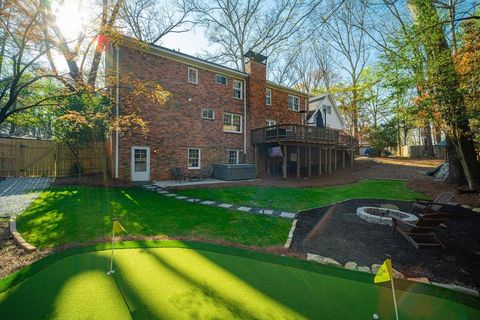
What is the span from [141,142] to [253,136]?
8730 mm

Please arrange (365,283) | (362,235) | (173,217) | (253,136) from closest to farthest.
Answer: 1. (365,283)
2. (362,235)
3. (173,217)
4. (253,136)

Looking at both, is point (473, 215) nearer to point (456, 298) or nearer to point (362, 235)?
point (362, 235)

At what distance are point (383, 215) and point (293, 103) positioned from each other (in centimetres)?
1642

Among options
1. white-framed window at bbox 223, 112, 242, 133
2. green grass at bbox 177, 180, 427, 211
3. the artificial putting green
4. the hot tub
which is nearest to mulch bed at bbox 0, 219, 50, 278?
the artificial putting green

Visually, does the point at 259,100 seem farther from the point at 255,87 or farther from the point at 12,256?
the point at 12,256

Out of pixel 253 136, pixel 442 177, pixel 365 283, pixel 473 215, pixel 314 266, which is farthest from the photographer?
pixel 253 136

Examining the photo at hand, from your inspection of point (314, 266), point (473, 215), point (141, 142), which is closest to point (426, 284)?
point (314, 266)

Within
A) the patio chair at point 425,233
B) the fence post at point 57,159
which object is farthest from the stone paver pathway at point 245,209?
the fence post at point 57,159

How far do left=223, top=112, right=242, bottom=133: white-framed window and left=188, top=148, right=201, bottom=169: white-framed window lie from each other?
300 cm

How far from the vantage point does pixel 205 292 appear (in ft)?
8.75

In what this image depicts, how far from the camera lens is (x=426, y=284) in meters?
3.16

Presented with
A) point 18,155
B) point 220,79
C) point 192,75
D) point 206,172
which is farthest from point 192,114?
point 18,155

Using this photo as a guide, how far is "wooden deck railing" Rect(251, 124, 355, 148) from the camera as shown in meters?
15.9

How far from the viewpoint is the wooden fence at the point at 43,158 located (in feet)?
41.6
